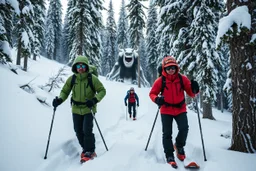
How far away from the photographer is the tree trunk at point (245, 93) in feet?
14.6

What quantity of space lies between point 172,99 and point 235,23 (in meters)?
2.13

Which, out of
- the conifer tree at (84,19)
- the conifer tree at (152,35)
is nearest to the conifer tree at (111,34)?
the conifer tree at (152,35)

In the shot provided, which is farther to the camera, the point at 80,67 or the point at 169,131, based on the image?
the point at 80,67

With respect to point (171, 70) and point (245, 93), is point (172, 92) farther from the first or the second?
point (245, 93)

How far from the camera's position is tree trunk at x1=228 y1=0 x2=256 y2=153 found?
14.6 feet

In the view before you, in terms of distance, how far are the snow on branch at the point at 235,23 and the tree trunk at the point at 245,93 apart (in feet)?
0.96

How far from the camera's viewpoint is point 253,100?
4477mm

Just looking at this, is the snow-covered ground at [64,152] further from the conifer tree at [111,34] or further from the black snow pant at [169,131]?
the conifer tree at [111,34]

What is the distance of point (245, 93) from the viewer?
4523 mm

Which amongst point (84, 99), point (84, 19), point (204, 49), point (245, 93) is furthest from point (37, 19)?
point (245, 93)

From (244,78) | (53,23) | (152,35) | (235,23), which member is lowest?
(244,78)

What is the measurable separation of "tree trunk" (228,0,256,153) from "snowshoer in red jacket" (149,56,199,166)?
1.09 m

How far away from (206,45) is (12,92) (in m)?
9.19

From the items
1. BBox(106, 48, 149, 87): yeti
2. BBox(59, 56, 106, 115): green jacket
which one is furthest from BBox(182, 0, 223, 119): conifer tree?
BBox(106, 48, 149, 87): yeti
